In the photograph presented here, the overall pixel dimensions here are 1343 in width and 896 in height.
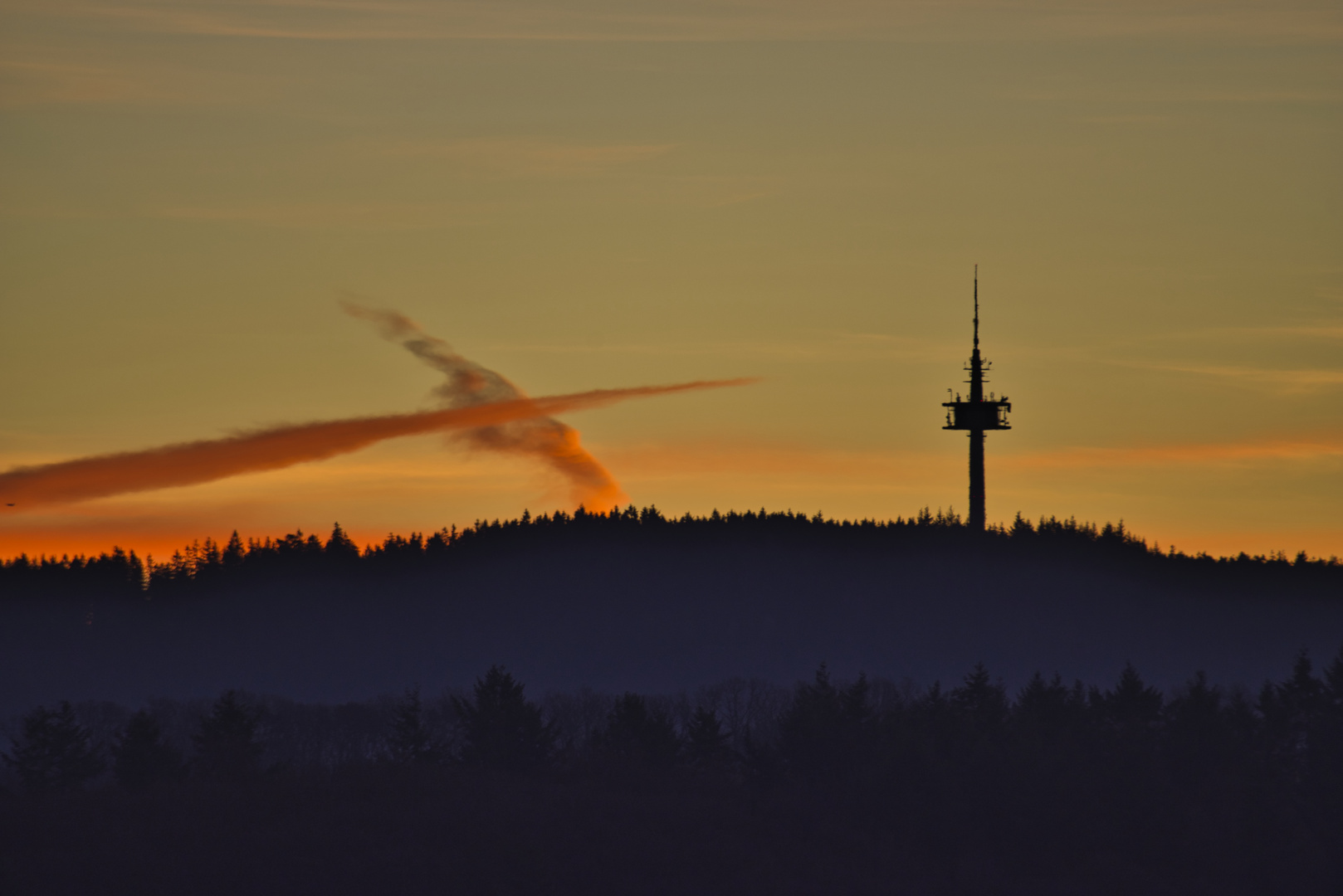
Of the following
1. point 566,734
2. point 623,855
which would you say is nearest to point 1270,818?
point 623,855

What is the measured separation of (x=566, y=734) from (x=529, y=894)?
275 feet

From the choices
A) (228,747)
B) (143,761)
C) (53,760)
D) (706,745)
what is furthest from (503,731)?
(53,760)

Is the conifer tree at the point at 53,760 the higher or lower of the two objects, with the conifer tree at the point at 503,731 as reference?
lower

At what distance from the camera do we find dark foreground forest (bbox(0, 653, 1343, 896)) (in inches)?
3799

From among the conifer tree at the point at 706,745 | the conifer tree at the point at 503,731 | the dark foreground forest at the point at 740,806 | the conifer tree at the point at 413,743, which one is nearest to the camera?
the dark foreground forest at the point at 740,806

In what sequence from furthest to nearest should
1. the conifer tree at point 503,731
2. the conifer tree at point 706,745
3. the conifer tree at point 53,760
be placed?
the conifer tree at point 503,731, the conifer tree at point 706,745, the conifer tree at point 53,760

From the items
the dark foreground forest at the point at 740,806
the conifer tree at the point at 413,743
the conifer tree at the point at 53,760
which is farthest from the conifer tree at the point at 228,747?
the conifer tree at the point at 413,743

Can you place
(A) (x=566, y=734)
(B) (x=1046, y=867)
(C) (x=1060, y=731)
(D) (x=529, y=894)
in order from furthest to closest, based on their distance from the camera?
(A) (x=566, y=734) < (C) (x=1060, y=731) < (B) (x=1046, y=867) < (D) (x=529, y=894)

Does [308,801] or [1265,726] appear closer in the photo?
[308,801]

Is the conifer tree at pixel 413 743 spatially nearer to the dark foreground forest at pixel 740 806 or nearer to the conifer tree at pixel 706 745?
the dark foreground forest at pixel 740 806

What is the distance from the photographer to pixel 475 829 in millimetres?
100500

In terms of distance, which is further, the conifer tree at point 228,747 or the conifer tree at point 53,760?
the conifer tree at point 228,747

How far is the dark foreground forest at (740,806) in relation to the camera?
9650 cm

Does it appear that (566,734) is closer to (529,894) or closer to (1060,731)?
(1060,731)
